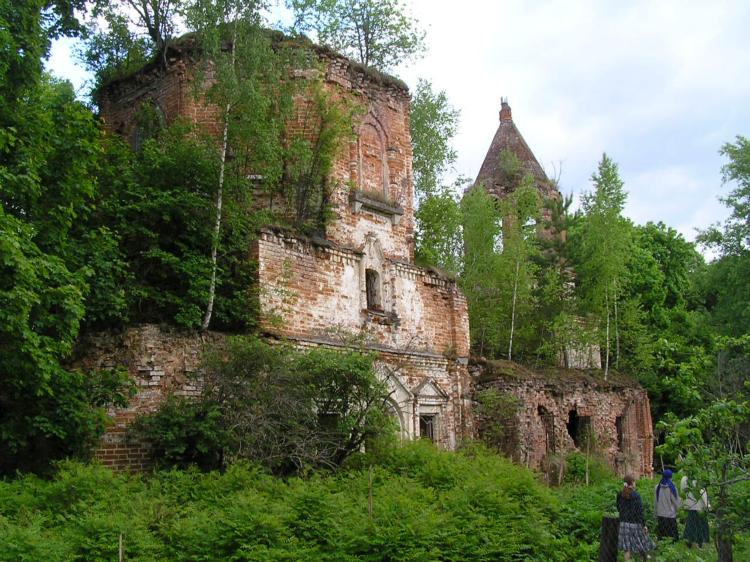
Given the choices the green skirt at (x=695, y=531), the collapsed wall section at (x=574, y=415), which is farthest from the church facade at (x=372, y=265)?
the green skirt at (x=695, y=531)

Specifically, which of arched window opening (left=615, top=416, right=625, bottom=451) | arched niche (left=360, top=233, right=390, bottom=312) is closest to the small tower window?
arched niche (left=360, top=233, right=390, bottom=312)

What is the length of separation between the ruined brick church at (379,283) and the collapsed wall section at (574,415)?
0.05 metres

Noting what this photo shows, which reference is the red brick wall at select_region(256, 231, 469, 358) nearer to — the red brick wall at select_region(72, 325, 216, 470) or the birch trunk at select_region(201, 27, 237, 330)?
the birch trunk at select_region(201, 27, 237, 330)

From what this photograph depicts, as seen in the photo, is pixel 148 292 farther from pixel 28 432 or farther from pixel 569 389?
pixel 569 389

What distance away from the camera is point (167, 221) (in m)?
14.0

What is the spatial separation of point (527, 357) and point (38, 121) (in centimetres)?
1635

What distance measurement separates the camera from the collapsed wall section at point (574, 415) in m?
19.1

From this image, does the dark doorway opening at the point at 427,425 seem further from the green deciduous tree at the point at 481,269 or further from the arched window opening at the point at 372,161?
the arched window opening at the point at 372,161

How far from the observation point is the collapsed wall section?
62.6ft

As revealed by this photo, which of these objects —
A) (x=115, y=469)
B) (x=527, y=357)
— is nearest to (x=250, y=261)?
(x=115, y=469)

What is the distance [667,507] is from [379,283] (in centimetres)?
786

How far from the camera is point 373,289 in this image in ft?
57.6

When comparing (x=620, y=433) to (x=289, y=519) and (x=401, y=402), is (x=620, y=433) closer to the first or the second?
(x=401, y=402)

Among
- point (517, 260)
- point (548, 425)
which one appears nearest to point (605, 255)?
→ point (517, 260)
